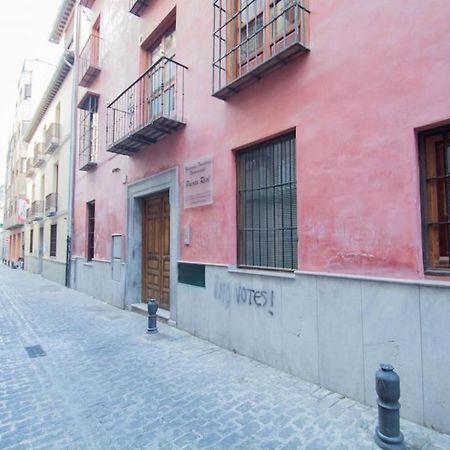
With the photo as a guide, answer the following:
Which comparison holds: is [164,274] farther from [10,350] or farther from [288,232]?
[288,232]

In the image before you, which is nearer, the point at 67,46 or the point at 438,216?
the point at 438,216

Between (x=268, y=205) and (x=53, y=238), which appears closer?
(x=268, y=205)

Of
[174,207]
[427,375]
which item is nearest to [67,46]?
[174,207]

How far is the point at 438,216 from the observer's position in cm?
327

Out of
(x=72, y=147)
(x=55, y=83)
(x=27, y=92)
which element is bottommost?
(x=72, y=147)

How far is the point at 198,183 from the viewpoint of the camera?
20.2 feet

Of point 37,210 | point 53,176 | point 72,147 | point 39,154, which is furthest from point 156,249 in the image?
point 39,154

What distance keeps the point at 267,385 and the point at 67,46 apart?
17660mm

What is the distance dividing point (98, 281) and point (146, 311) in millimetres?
3327

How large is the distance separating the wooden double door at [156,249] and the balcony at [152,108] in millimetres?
1332

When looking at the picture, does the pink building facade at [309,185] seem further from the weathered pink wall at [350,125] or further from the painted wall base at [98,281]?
the painted wall base at [98,281]

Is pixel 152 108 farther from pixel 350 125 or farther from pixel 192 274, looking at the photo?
pixel 350 125

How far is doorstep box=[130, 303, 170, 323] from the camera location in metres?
7.18

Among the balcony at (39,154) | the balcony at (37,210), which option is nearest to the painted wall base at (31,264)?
the balcony at (37,210)
